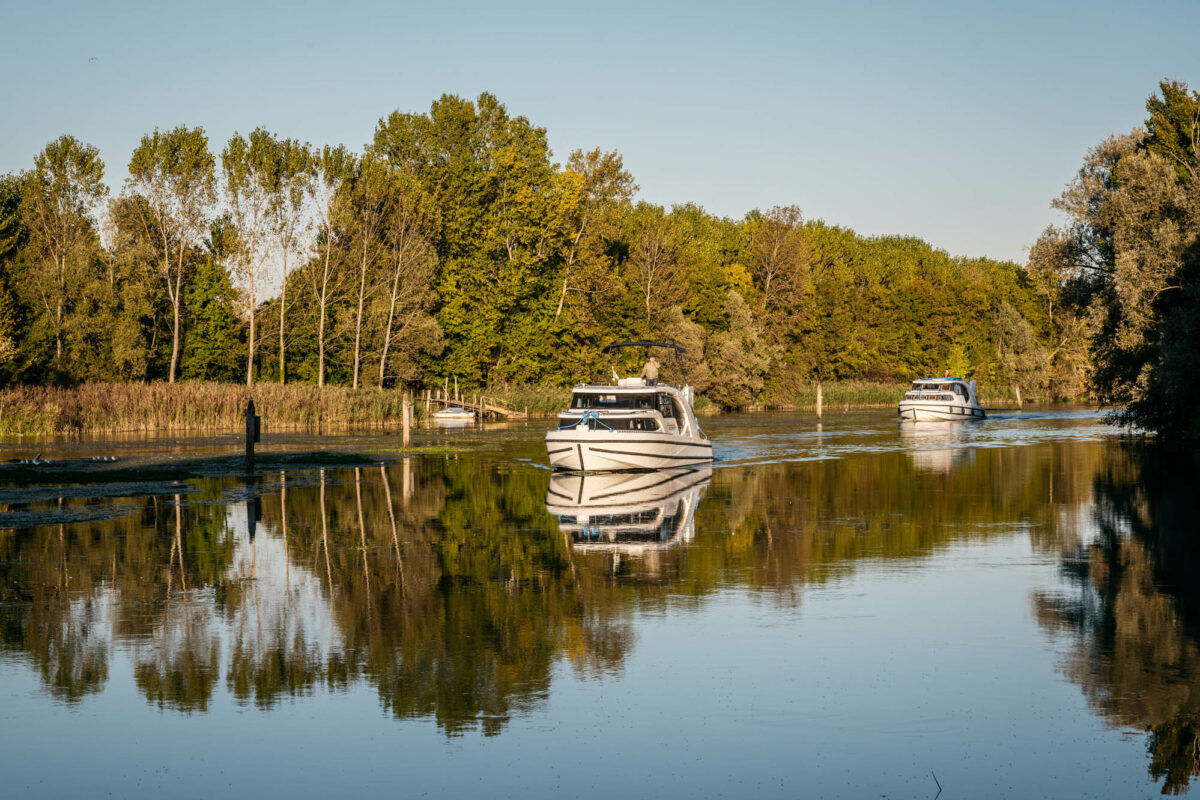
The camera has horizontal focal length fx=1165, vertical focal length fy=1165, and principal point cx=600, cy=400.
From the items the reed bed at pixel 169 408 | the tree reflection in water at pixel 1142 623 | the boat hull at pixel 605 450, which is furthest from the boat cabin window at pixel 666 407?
the reed bed at pixel 169 408

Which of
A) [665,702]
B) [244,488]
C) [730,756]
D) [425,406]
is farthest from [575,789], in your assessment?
[425,406]

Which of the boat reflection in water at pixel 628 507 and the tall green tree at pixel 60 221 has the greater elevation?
the tall green tree at pixel 60 221

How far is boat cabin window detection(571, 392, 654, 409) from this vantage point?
40344 millimetres

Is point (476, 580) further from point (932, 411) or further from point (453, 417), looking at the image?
point (932, 411)

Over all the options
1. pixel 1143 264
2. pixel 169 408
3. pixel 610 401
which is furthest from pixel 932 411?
pixel 169 408

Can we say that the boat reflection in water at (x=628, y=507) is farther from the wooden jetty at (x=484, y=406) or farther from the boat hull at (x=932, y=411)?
the wooden jetty at (x=484, y=406)

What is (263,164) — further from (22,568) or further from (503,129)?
(22,568)

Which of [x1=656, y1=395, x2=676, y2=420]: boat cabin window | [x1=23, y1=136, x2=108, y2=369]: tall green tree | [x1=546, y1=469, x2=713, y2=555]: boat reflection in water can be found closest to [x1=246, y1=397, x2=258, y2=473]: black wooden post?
[x1=546, y1=469, x2=713, y2=555]: boat reflection in water

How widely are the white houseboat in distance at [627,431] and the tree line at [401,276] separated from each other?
34.2m

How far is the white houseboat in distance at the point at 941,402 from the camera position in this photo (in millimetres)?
81250

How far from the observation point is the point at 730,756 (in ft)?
30.3

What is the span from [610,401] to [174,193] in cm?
5359

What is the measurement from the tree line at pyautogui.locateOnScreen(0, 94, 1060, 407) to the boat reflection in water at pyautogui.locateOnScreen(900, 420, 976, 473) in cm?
1029

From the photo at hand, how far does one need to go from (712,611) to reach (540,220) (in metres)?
87.5
